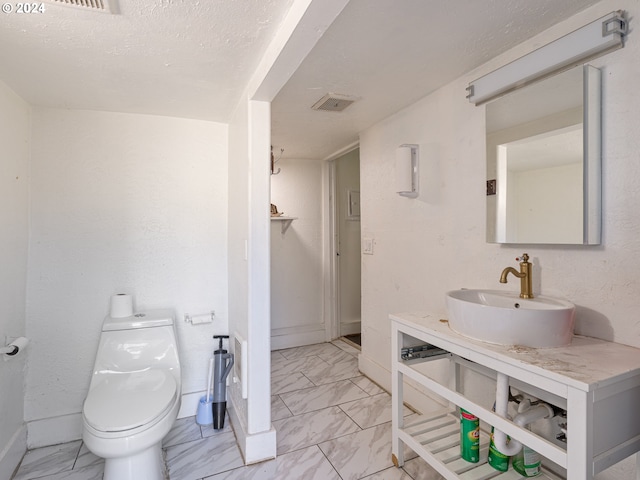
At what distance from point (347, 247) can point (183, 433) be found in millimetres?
2396

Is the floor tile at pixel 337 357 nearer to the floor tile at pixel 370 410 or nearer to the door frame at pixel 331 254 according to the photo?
the door frame at pixel 331 254

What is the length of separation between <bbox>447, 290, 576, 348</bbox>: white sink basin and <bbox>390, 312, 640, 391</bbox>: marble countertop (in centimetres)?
2

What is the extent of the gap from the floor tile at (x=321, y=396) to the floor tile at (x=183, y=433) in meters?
0.59

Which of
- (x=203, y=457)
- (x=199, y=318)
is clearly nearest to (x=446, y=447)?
(x=203, y=457)

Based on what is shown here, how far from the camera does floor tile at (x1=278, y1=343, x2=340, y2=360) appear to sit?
10.9 ft

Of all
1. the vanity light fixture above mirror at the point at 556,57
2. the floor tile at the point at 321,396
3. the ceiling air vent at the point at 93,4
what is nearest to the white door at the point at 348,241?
the floor tile at the point at 321,396

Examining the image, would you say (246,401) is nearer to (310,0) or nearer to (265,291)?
(265,291)

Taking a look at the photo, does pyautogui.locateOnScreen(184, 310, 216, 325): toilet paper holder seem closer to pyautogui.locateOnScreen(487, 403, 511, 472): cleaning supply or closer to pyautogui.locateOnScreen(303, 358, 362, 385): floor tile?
pyautogui.locateOnScreen(303, 358, 362, 385): floor tile

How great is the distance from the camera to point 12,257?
69.1 inches

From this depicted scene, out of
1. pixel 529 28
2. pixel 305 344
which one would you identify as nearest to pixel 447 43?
pixel 529 28

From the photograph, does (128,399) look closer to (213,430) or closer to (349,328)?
(213,430)

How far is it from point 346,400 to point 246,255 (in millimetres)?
1315

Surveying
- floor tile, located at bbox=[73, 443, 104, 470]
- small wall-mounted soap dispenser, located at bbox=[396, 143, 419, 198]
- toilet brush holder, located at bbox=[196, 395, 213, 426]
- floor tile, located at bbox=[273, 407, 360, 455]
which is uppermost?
small wall-mounted soap dispenser, located at bbox=[396, 143, 419, 198]

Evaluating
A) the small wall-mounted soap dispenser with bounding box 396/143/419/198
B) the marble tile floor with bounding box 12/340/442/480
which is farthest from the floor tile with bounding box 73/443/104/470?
the small wall-mounted soap dispenser with bounding box 396/143/419/198
